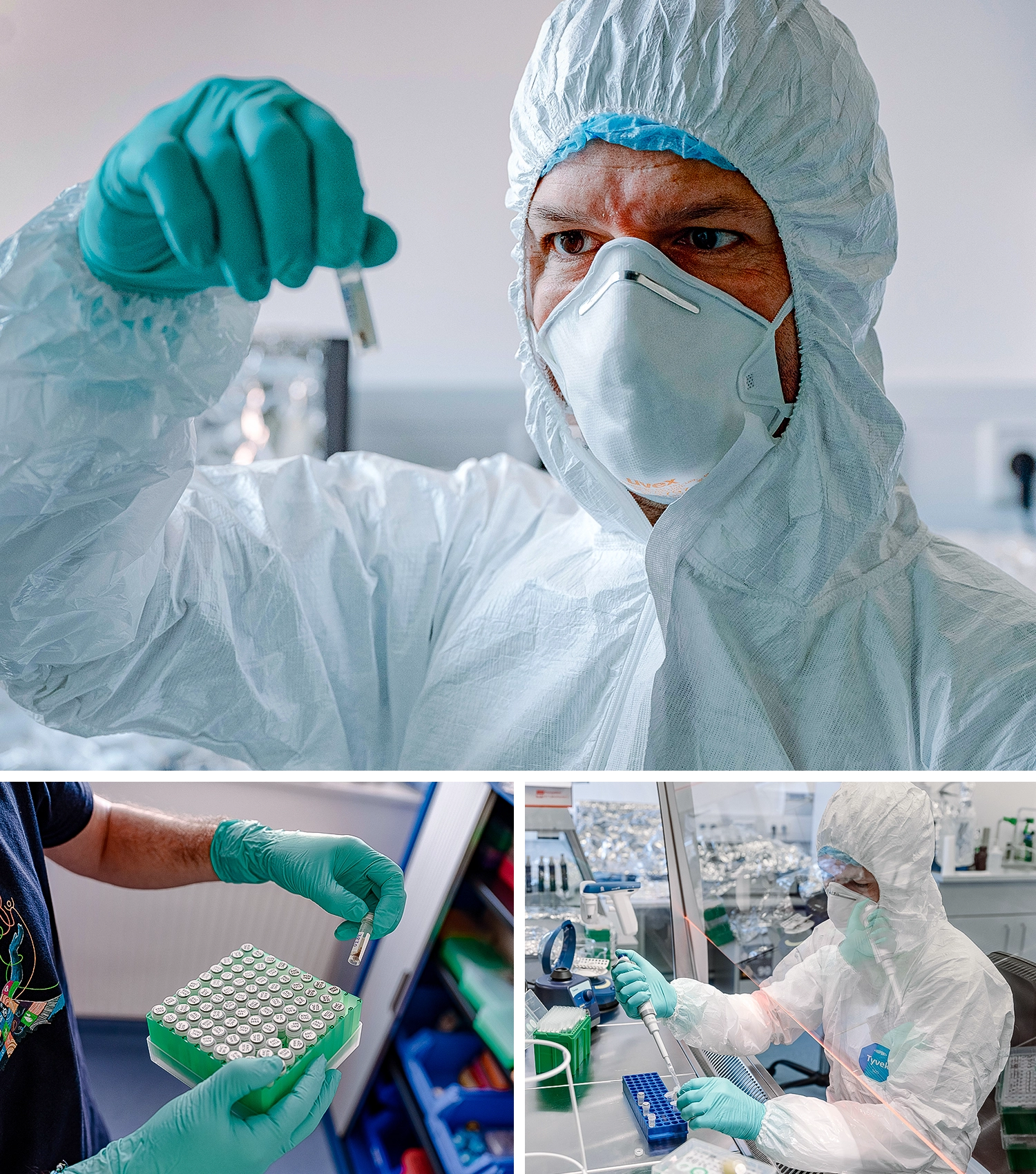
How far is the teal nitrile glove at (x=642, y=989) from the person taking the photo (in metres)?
0.69

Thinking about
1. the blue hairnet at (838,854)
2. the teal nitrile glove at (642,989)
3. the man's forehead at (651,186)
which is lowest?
the teal nitrile glove at (642,989)

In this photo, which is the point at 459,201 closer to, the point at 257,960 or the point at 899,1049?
the point at 257,960

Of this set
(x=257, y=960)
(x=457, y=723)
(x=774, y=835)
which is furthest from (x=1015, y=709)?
(x=257, y=960)

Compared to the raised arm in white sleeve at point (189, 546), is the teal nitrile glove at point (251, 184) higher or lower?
higher

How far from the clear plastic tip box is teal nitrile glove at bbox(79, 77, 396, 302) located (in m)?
0.52

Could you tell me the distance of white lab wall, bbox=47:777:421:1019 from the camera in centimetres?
68

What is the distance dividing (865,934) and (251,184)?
72 cm

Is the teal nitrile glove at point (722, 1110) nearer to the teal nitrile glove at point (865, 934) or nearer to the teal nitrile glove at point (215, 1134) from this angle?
the teal nitrile glove at point (865, 934)

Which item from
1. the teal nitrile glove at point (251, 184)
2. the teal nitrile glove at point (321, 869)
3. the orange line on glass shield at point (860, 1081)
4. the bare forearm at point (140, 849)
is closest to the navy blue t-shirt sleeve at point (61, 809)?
the bare forearm at point (140, 849)

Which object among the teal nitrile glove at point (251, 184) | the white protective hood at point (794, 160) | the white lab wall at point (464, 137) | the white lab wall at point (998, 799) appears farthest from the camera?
the white lab wall at point (464, 137)

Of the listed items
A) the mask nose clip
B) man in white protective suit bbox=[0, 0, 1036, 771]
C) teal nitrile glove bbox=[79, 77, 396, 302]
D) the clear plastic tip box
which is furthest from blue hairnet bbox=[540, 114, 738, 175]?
the clear plastic tip box

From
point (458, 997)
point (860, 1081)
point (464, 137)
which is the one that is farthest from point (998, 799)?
point (464, 137)

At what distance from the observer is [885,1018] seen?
0.65 metres

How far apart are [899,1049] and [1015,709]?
1.30 ft
